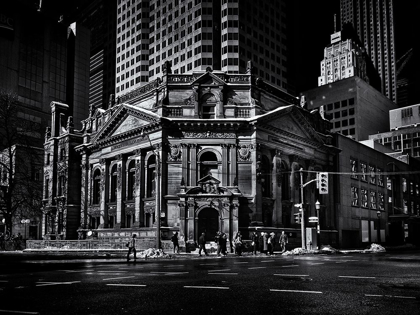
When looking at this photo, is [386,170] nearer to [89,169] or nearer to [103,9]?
[89,169]

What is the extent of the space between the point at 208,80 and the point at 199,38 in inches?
2200

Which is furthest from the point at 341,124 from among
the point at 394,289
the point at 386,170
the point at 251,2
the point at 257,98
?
the point at 394,289

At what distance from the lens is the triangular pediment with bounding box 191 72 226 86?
5122cm

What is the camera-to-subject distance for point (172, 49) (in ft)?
368

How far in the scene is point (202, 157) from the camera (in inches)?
2010

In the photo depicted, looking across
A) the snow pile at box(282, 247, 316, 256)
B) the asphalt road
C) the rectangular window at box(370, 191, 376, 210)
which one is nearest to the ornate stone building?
the snow pile at box(282, 247, 316, 256)

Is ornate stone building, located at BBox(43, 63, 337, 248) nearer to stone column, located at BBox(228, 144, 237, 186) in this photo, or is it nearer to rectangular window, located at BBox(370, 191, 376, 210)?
stone column, located at BBox(228, 144, 237, 186)

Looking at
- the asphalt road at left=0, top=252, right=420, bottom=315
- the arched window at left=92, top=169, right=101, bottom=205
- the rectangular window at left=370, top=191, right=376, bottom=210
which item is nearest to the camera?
the asphalt road at left=0, top=252, right=420, bottom=315

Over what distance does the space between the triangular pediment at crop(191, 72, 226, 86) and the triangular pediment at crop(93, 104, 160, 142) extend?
5974mm

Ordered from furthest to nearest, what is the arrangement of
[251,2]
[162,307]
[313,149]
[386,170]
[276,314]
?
1. [251,2]
2. [386,170]
3. [313,149]
4. [162,307]
5. [276,314]

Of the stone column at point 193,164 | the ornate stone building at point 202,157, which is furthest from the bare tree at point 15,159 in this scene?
the stone column at point 193,164

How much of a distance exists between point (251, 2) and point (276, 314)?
107m

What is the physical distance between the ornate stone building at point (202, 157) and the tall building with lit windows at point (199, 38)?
46.8m

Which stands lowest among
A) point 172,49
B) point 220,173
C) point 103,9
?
point 220,173
